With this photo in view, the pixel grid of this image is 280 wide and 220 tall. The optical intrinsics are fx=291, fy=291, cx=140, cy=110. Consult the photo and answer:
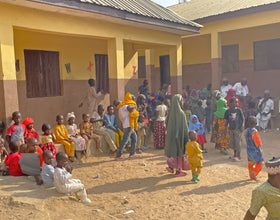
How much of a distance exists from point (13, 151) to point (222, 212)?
3500 mm

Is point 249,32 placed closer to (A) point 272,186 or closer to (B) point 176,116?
(B) point 176,116

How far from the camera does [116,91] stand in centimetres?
811

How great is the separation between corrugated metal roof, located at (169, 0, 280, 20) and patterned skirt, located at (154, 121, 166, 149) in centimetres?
570

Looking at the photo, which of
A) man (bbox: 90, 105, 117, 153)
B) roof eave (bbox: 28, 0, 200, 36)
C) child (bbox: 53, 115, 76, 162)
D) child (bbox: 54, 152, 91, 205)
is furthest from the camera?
man (bbox: 90, 105, 117, 153)

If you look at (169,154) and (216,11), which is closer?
(169,154)

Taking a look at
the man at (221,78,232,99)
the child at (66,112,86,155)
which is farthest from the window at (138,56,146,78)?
the child at (66,112,86,155)

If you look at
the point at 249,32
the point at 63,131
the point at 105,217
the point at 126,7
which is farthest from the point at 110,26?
the point at 249,32

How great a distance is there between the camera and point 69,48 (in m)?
9.26

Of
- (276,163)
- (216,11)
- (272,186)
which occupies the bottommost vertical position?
(272,186)

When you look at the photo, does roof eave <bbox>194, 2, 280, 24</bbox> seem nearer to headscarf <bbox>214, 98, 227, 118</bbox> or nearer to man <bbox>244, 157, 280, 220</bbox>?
headscarf <bbox>214, 98, 227, 118</bbox>

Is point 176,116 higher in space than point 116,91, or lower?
lower

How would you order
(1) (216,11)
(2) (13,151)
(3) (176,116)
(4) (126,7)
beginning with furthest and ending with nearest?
(1) (216,11)
(4) (126,7)
(3) (176,116)
(2) (13,151)

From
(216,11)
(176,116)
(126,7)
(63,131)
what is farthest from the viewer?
(216,11)

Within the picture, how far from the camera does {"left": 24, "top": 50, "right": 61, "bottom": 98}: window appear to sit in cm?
827
